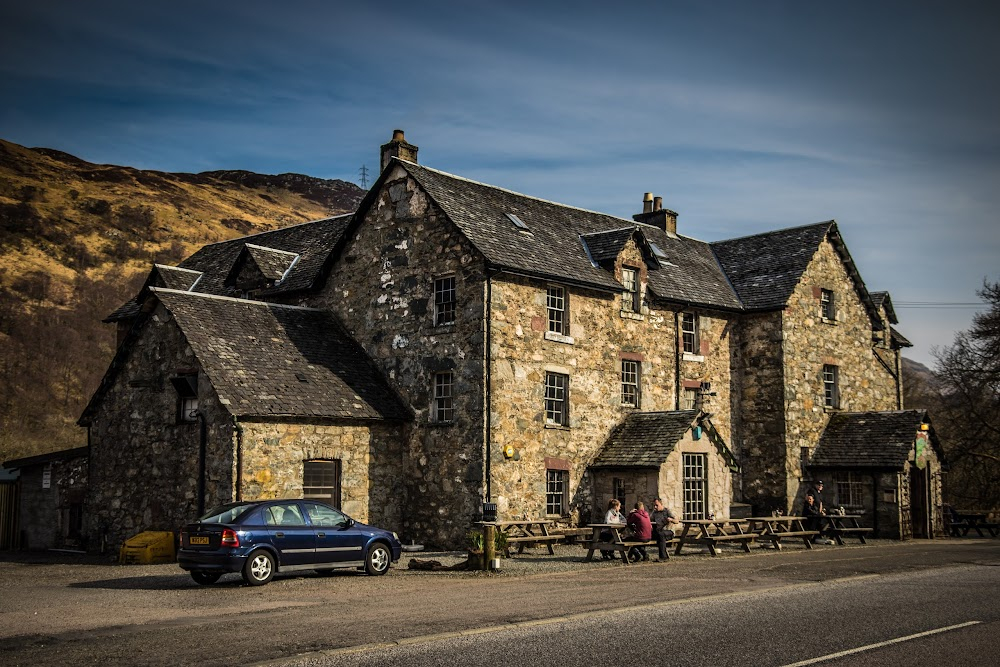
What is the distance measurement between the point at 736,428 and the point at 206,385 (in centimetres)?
1786

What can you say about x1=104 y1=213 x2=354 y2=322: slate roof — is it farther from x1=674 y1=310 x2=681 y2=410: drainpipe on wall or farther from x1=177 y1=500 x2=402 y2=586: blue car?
x1=177 y1=500 x2=402 y2=586: blue car

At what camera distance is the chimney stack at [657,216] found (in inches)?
1474

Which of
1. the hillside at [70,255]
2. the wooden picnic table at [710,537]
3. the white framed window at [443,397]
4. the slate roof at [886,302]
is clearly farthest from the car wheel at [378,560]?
the hillside at [70,255]

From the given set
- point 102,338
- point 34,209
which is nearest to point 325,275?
point 102,338

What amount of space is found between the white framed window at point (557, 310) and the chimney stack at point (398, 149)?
673 centimetres

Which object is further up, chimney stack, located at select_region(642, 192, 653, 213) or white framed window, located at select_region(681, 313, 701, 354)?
chimney stack, located at select_region(642, 192, 653, 213)

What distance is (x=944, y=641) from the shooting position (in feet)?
36.2

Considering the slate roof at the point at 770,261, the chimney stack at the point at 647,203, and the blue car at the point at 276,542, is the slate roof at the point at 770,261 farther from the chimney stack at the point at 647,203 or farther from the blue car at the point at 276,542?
the blue car at the point at 276,542

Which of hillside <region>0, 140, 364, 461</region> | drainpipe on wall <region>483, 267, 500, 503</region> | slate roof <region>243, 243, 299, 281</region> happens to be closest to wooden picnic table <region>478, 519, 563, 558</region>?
drainpipe on wall <region>483, 267, 500, 503</region>

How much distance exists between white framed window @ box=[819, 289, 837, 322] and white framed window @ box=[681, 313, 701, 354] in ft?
18.8

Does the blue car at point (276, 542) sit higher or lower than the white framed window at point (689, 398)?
→ lower

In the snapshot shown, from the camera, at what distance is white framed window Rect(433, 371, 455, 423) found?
26859 millimetres

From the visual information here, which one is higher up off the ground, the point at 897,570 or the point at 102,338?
the point at 102,338

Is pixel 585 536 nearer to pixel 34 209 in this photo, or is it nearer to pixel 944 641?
pixel 944 641
